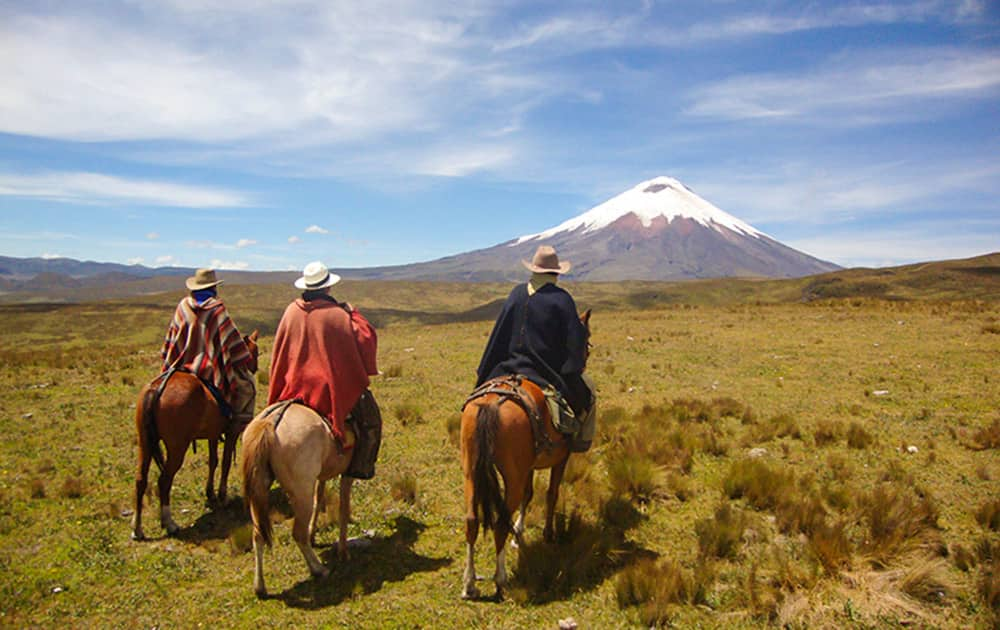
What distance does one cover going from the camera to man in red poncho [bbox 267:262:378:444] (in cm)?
561

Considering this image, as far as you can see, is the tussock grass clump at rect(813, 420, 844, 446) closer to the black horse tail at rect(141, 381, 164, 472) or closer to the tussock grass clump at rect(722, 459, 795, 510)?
the tussock grass clump at rect(722, 459, 795, 510)

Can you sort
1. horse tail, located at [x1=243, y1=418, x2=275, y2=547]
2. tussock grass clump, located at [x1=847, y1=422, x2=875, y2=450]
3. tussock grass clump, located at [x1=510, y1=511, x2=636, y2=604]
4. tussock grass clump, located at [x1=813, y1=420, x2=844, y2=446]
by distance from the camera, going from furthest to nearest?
tussock grass clump, located at [x1=813, y1=420, x2=844, y2=446] → tussock grass clump, located at [x1=847, y1=422, x2=875, y2=450] → tussock grass clump, located at [x1=510, y1=511, x2=636, y2=604] → horse tail, located at [x1=243, y1=418, x2=275, y2=547]

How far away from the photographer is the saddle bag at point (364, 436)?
599 cm

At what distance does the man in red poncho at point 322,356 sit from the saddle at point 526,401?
4.34 feet

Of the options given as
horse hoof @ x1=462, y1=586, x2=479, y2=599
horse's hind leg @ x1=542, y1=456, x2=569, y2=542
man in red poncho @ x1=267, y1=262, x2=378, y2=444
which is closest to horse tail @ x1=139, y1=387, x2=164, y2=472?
man in red poncho @ x1=267, y1=262, x2=378, y2=444

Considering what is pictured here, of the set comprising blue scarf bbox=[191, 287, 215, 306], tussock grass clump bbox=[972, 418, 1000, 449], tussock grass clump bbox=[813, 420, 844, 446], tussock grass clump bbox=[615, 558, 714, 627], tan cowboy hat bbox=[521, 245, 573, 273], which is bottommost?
tussock grass clump bbox=[615, 558, 714, 627]

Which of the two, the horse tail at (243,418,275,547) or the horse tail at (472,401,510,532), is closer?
the horse tail at (243,418,275,547)

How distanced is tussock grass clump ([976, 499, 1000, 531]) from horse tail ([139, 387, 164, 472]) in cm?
968

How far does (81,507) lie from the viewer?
7.11 meters

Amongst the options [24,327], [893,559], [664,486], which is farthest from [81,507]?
[24,327]

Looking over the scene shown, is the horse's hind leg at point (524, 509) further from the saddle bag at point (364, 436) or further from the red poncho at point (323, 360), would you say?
the red poncho at point (323, 360)

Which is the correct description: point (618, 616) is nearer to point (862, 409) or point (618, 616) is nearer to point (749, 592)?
point (749, 592)

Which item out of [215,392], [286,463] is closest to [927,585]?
[286,463]

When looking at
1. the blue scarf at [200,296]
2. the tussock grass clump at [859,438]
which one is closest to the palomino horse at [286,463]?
the blue scarf at [200,296]
